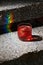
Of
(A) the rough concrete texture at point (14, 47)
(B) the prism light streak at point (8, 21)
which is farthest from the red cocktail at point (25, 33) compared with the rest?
(B) the prism light streak at point (8, 21)

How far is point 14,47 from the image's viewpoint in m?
1.99

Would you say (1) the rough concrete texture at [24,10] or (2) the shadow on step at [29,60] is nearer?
(2) the shadow on step at [29,60]

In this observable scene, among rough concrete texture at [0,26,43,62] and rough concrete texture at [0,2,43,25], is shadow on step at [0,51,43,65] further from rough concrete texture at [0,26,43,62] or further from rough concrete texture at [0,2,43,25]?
rough concrete texture at [0,2,43,25]

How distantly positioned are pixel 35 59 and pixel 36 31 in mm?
417

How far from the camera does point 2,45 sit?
6.63ft

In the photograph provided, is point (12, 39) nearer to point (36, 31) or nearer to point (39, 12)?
point (36, 31)

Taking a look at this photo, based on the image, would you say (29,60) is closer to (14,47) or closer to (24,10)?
(14,47)

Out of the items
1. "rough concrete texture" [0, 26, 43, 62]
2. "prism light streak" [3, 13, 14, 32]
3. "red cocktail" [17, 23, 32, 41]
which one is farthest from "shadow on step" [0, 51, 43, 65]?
"prism light streak" [3, 13, 14, 32]

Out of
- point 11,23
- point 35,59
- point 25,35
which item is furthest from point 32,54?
point 11,23

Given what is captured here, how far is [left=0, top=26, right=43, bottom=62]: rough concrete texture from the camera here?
189 cm

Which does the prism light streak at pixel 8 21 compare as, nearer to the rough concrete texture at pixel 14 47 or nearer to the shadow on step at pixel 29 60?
the rough concrete texture at pixel 14 47

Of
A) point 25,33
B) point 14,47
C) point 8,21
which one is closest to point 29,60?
point 14,47

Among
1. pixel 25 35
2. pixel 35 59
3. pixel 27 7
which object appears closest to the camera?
pixel 35 59

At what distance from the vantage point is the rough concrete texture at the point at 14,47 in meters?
1.89
